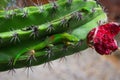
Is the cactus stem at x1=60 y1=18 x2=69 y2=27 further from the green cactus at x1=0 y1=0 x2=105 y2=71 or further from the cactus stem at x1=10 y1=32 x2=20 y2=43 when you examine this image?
the cactus stem at x1=10 y1=32 x2=20 y2=43

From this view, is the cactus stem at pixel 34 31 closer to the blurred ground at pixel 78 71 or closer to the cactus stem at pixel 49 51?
the cactus stem at pixel 49 51

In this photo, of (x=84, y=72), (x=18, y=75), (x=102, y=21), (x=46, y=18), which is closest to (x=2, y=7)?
(x=46, y=18)

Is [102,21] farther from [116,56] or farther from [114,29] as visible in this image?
[116,56]

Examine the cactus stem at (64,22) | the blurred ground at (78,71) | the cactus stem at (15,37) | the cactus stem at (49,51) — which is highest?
the cactus stem at (64,22)

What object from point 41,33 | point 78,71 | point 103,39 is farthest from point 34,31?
point 78,71

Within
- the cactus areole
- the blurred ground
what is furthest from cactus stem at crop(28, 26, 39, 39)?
the blurred ground

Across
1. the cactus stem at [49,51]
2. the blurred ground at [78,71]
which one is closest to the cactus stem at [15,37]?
the cactus stem at [49,51]
